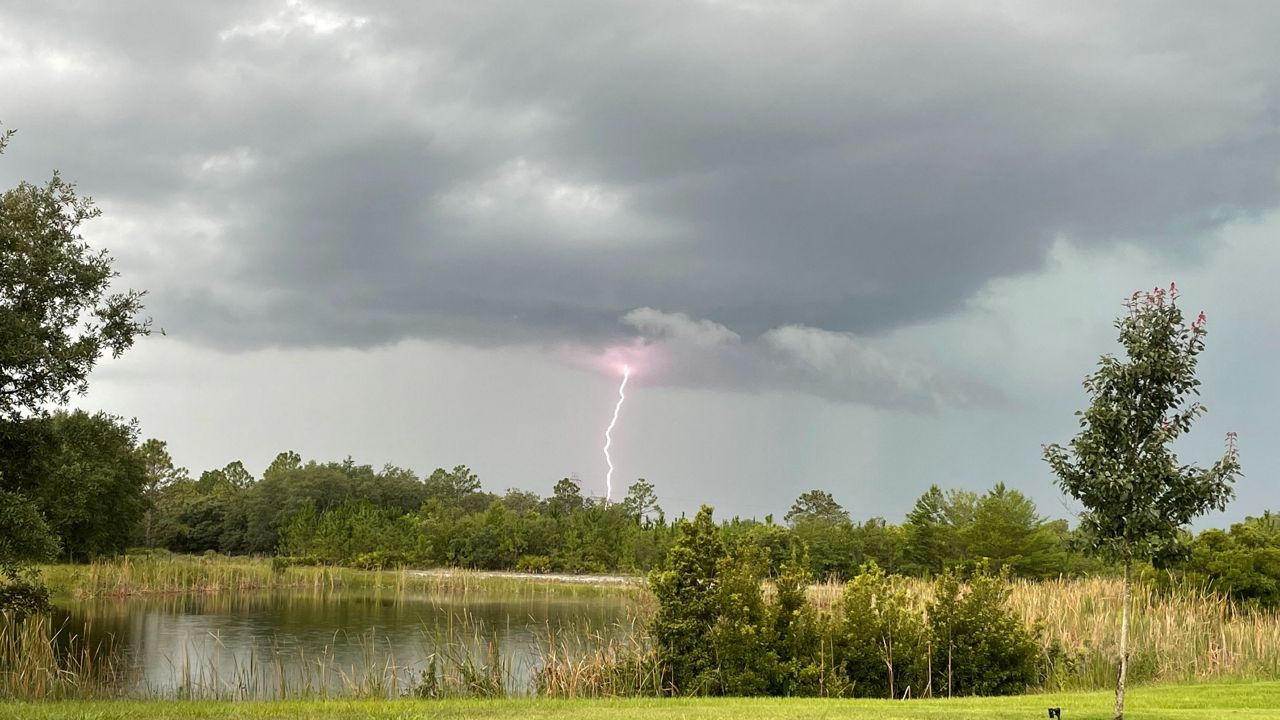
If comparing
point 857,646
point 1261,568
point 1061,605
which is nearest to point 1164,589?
point 1261,568

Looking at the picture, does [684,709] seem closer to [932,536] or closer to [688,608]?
[688,608]

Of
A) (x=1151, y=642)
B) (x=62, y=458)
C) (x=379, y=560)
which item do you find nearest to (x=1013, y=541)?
(x=1151, y=642)

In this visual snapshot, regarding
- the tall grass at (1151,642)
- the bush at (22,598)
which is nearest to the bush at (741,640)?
the tall grass at (1151,642)

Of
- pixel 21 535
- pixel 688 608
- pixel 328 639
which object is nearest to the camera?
pixel 21 535

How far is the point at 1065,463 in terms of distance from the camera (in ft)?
41.5

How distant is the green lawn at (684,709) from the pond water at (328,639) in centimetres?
261

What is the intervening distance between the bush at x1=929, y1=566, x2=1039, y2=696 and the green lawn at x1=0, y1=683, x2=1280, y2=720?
2220 mm

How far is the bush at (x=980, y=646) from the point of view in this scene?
18594 mm

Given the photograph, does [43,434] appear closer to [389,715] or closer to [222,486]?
[389,715]

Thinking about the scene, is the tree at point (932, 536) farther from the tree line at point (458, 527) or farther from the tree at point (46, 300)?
the tree at point (46, 300)

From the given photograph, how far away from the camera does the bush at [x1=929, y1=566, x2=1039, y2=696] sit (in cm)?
1859

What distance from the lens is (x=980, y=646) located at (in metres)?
18.6

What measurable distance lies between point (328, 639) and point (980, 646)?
2171cm

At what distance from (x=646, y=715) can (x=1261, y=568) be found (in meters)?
23.8
